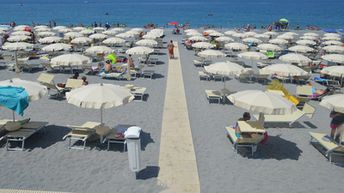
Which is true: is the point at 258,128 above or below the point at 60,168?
above

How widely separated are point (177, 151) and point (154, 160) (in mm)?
918

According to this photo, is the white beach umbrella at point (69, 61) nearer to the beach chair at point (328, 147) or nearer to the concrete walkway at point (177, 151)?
the concrete walkway at point (177, 151)

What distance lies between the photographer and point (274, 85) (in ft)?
52.6

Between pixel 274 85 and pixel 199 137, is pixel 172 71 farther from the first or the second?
pixel 199 137

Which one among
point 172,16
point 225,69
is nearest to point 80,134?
point 225,69

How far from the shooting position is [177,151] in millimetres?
10047

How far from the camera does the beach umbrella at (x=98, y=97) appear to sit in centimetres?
958

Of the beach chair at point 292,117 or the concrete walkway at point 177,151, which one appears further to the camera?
the beach chair at point 292,117

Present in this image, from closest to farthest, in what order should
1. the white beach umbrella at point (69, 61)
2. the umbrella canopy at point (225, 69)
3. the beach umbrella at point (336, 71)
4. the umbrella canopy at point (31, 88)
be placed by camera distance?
the umbrella canopy at point (31, 88), the umbrella canopy at point (225, 69), the white beach umbrella at point (69, 61), the beach umbrella at point (336, 71)

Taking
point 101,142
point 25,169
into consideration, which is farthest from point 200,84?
point 25,169

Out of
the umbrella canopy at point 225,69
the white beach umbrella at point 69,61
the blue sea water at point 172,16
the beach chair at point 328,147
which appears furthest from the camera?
the blue sea water at point 172,16

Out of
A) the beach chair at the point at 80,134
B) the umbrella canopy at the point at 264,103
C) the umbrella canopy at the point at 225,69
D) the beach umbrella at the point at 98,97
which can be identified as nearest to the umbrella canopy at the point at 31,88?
the beach umbrella at the point at 98,97

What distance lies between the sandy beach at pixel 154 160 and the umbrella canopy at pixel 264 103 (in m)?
1.53

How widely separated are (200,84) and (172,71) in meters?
3.35
